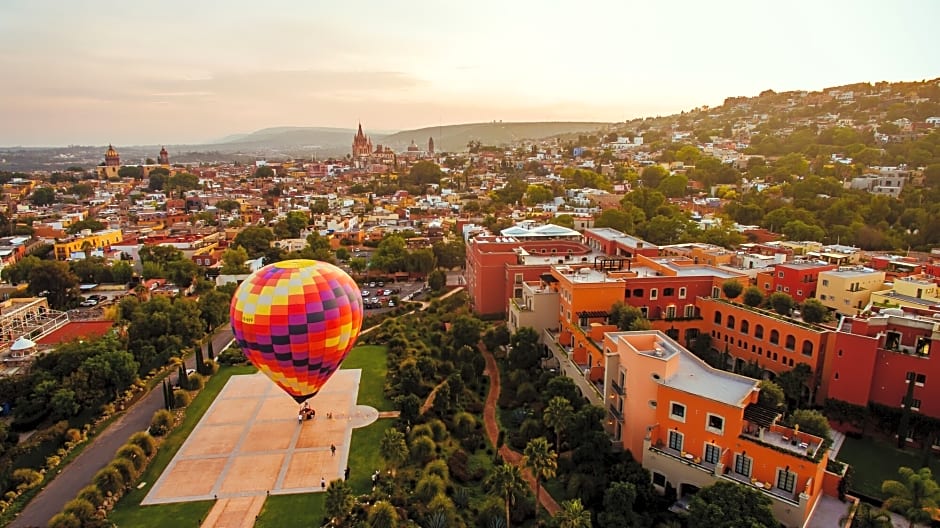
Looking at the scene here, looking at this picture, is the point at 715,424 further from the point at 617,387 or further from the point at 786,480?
the point at 617,387

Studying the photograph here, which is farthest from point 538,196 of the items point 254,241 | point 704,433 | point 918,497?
point 918,497

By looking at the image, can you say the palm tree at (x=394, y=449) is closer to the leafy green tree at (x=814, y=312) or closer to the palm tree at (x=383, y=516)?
the palm tree at (x=383, y=516)

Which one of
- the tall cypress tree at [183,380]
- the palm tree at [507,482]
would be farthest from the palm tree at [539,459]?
the tall cypress tree at [183,380]

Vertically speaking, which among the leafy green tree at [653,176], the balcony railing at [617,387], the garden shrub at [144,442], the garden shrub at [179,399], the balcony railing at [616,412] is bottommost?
the garden shrub at [179,399]

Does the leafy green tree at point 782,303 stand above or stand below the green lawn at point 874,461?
above

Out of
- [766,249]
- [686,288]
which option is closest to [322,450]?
[686,288]

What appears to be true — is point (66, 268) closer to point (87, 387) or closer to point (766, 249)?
point (87, 387)
